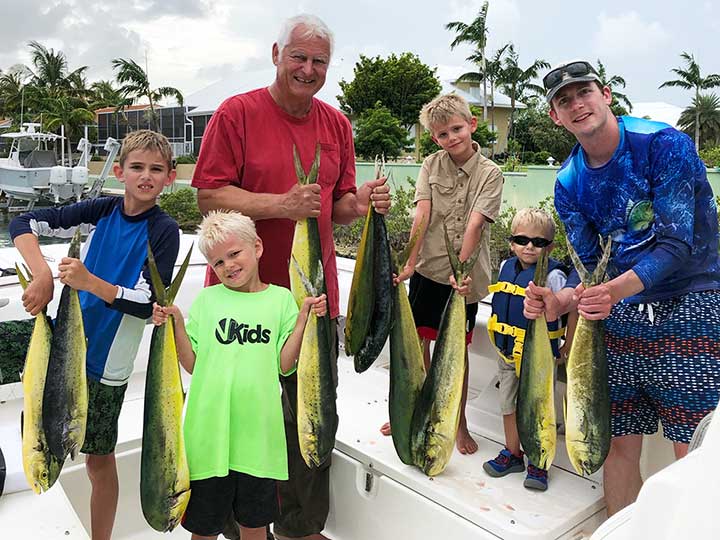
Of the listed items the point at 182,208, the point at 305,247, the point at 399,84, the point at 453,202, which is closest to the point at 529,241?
the point at 453,202

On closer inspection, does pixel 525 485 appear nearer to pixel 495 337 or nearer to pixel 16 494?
pixel 495 337

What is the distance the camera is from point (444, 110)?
2.57 meters

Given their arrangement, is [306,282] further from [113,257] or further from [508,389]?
[508,389]

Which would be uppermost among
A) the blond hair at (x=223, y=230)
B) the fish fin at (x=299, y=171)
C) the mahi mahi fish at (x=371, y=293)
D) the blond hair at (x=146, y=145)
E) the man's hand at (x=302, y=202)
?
the blond hair at (x=146, y=145)

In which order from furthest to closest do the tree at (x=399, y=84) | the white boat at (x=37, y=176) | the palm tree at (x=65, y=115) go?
the palm tree at (x=65, y=115), the tree at (x=399, y=84), the white boat at (x=37, y=176)

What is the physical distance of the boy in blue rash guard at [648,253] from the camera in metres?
1.85

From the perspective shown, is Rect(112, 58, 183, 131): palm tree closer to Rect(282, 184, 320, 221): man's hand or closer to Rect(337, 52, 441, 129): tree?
Rect(337, 52, 441, 129): tree

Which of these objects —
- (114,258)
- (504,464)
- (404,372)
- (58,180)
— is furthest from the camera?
(58,180)

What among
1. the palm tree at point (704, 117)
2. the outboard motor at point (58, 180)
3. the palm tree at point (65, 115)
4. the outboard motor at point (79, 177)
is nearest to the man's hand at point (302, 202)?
the outboard motor at point (79, 177)

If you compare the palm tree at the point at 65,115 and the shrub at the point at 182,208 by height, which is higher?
the palm tree at the point at 65,115

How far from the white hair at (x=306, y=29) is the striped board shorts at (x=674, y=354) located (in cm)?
137

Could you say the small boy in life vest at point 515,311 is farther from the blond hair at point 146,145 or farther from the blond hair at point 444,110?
the blond hair at point 146,145

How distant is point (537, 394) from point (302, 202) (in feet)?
3.31

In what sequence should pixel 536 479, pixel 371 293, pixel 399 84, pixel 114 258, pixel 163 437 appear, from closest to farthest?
pixel 163 437 → pixel 114 258 → pixel 371 293 → pixel 536 479 → pixel 399 84
